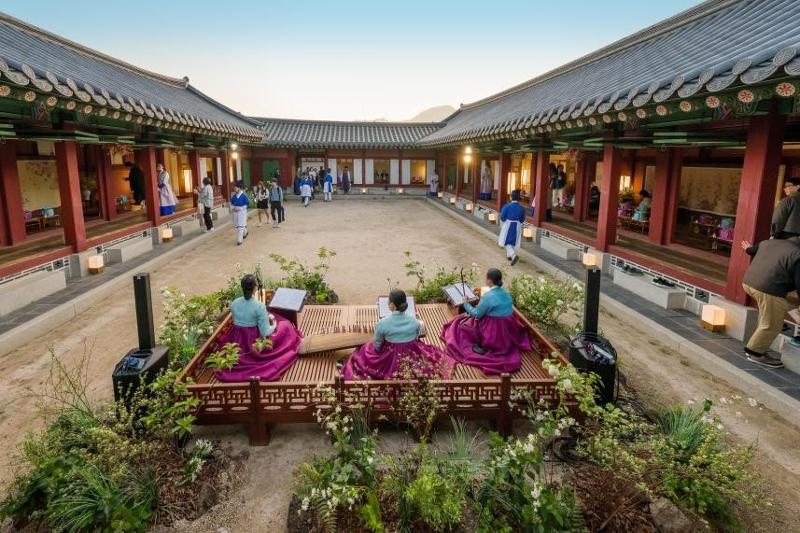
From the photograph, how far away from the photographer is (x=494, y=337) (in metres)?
5.49

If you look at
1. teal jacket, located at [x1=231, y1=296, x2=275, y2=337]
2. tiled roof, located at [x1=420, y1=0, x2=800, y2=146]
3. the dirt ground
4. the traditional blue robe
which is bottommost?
the dirt ground

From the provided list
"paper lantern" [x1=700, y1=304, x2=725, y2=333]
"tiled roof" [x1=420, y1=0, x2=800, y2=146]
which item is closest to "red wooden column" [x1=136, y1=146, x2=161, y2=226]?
"tiled roof" [x1=420, y1=0, x2=800, y2=146]

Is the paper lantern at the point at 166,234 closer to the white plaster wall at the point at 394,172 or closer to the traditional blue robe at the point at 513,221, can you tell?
the traditional blue robe at the point at 513,221

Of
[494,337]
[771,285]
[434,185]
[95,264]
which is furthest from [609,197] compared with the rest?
[434,185]

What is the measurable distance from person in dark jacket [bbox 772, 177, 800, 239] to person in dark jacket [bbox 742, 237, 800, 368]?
0.15 meters

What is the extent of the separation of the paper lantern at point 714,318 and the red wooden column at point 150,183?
43.2ft

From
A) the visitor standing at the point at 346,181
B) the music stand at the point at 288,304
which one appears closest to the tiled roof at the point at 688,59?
the music stand at the point at 288,304

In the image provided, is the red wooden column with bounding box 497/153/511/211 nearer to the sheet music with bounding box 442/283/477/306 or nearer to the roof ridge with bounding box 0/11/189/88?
the sheet music with bounding box 442/283/477/306

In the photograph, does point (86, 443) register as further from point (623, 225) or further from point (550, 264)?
point (623, 225)

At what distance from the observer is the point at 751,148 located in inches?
248

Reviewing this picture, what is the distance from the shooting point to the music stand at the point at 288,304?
249 inches

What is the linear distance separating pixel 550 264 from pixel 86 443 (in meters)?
9.58

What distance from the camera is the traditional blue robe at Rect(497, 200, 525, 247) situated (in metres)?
11.4

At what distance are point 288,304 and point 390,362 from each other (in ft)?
6.84
